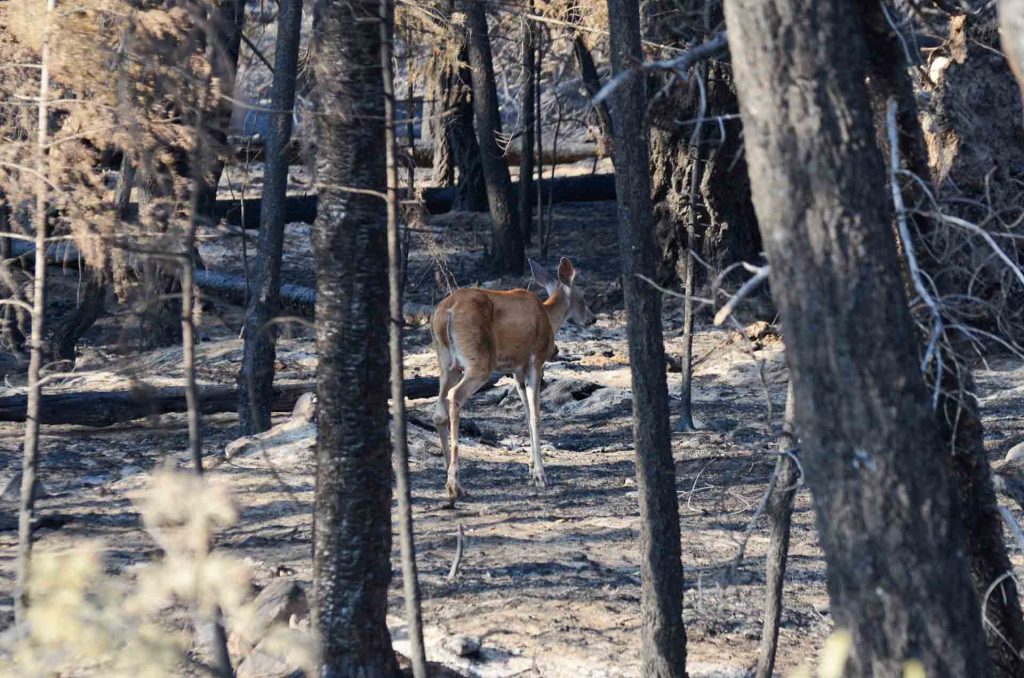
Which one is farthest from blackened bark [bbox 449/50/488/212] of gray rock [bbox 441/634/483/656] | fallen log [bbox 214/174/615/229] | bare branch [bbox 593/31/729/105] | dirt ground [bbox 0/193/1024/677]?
bare branch [bbox 593/31/729/105]

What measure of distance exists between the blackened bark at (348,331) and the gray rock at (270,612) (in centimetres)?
121

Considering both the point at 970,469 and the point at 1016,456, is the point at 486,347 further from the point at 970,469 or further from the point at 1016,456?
the point at 970,469

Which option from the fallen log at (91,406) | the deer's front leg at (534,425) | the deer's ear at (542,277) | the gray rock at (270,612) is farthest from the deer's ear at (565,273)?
the gray rock at (270,612)

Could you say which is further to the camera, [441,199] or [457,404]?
[441,199]

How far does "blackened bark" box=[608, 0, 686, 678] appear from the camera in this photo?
781 cm

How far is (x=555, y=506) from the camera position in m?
12.2

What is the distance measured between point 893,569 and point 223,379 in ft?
43.6

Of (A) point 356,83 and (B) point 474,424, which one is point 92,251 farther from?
(B) point 474,424

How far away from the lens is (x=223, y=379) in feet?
56.2

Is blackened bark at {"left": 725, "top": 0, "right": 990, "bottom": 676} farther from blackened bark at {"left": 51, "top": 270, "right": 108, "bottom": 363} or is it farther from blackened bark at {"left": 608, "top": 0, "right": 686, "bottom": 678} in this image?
blackened bark at {"left": 51, "top": 270, "right": 108, "bottom": 363}

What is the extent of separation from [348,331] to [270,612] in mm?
2344

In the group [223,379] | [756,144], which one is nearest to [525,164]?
[223,379]

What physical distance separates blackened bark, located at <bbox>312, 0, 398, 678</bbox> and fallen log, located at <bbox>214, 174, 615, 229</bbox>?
17.3m

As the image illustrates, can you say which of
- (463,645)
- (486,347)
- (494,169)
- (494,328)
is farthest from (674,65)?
(494,169)
